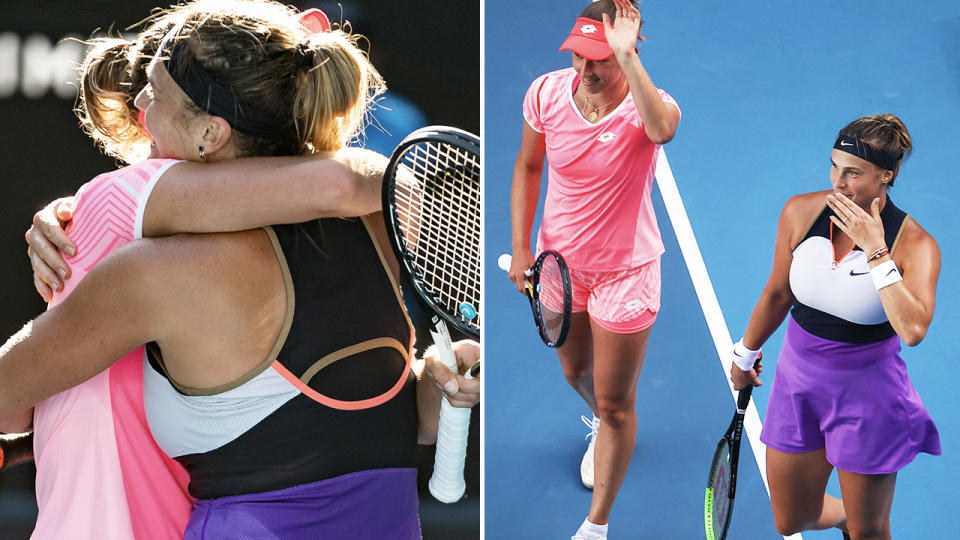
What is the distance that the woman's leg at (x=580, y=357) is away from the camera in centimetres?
272

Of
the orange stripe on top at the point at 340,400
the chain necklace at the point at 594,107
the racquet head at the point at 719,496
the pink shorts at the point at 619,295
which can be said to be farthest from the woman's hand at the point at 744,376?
the orange stripe on top at the point at 340,400

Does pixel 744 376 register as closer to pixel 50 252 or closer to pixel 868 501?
pixel 868 501

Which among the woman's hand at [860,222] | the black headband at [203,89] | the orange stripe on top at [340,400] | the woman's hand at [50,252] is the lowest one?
the orange stripe on top at [340,400]

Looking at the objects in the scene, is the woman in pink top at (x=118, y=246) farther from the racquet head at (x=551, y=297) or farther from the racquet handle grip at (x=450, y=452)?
the racquet head at (x=551, y=297)

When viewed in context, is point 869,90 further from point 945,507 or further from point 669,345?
point 945,507

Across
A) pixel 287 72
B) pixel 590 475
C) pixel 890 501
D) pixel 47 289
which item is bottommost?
pixel 590 475

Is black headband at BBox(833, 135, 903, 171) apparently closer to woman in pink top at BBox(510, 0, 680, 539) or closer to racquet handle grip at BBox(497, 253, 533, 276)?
woman in pink top at BBox(510, 0, 680, 539)

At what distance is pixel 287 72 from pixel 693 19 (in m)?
1.52

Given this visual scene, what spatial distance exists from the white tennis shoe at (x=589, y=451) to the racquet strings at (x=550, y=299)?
0.28 metres

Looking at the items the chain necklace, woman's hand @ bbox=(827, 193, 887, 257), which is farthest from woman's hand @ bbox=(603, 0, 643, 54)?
woman's hand @ bbox=(827, 193, 887, 257)

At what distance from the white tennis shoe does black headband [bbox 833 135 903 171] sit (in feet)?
3.44

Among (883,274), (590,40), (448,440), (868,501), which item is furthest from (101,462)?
(868,501)

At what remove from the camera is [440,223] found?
6.79 feet

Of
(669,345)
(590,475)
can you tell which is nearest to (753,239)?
(669,345)
